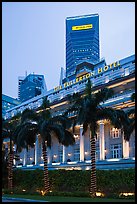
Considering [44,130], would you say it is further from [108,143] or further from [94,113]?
[108,143]

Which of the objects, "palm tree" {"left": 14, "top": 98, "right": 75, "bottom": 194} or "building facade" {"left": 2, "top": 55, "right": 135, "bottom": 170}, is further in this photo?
"building facade" {"left": 2, "top": 55, "right": 135, "bottom": 170}

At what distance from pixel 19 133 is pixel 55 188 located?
30.9 ft

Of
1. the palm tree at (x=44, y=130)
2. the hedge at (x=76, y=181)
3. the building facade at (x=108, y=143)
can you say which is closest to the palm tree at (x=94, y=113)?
the hedge at (x=76, y=181)

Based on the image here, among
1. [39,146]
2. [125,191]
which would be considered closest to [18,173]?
[125,191]

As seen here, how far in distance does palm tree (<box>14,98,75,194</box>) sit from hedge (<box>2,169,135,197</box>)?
4844 mm

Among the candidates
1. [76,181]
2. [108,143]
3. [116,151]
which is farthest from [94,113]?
[108,143]

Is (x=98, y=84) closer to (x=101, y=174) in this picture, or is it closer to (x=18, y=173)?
(x=18, y=173)

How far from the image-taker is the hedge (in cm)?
3619

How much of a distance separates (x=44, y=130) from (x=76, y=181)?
879 cm

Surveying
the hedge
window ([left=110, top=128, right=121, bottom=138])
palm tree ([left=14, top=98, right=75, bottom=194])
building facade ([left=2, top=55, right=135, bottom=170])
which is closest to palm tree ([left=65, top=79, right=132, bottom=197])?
the hedge

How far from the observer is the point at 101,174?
39.2 m

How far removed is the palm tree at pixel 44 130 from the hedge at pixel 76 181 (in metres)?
4.84

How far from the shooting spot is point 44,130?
37.0 meters

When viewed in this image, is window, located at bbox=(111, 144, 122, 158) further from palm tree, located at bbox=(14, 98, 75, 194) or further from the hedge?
palm tree, located at bbox=(14, 98, 75, 194)
